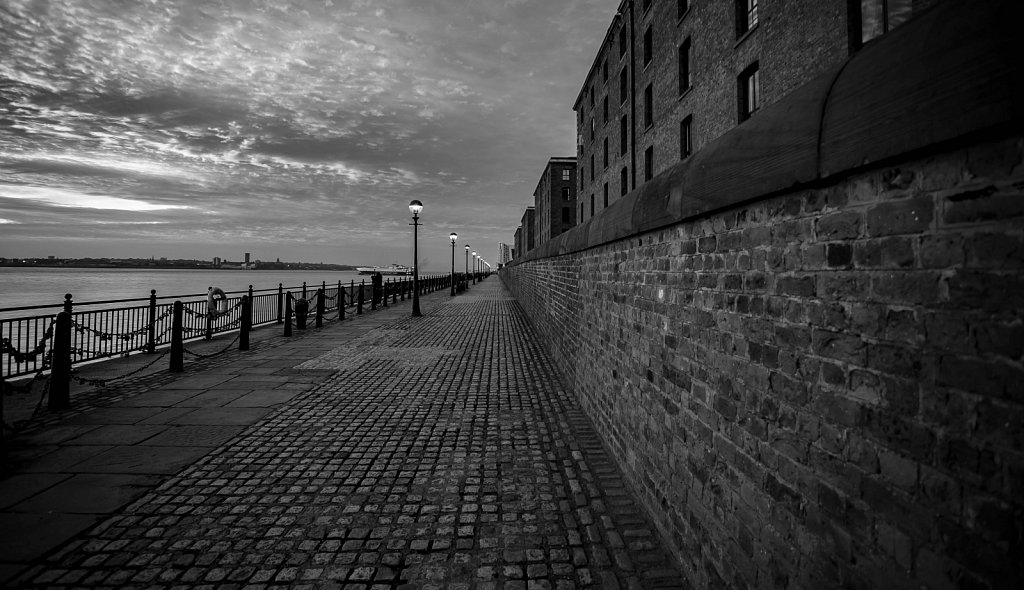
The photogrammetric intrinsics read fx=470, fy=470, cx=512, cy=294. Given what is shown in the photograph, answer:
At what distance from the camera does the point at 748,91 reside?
16.6 m

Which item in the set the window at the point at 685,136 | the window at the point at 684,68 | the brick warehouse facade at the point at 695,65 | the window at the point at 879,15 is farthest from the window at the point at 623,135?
the window at the point at 879,15

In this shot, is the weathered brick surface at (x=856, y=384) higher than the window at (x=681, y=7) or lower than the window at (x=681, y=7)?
lower

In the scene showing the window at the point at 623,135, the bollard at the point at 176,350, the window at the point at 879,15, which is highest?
the window at the point at 623,135

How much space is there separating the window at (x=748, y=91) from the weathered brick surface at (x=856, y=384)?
1622 cm

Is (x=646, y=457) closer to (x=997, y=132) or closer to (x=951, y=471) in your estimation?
(x=951, y=471)

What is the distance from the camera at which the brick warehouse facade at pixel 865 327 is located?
1.16m

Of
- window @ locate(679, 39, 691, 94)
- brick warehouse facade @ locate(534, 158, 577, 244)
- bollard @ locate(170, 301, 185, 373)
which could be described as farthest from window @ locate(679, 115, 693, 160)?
brick warehouse facade @ locate(534, 158, 577, 244)

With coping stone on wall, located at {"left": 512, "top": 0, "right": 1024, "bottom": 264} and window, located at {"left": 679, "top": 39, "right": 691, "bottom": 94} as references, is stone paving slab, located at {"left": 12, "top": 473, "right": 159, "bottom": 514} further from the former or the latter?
window, located at {"left": 679, "top": 39, "right": 691, "bottom": 94}

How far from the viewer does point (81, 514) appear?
3.60 meters

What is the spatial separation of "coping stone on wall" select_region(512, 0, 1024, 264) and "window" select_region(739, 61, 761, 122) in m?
16.5

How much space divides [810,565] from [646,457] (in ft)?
6.11

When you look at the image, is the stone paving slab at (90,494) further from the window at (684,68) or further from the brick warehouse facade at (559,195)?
the brick warehouse facade at (559,195)

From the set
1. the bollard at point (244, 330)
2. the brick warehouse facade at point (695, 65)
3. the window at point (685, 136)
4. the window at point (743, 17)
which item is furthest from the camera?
the window at point (685, 136)

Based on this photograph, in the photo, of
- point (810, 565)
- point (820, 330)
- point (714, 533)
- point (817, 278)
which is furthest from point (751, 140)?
point (714, 533)
